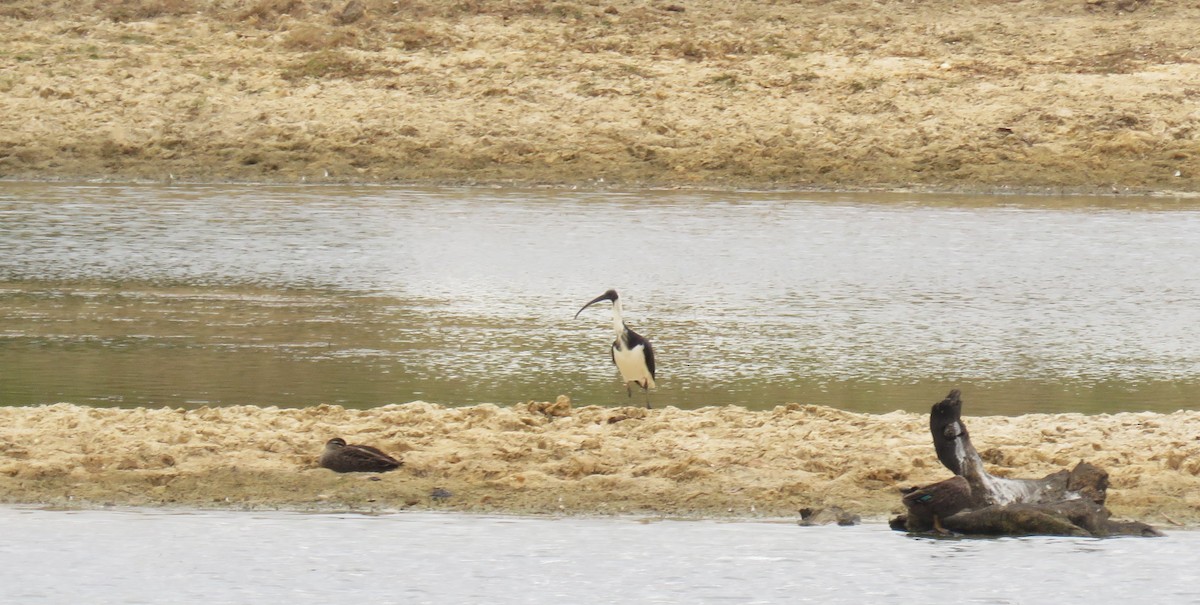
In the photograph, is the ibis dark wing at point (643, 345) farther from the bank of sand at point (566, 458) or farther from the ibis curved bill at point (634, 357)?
the bank of sand at point (566, 458)

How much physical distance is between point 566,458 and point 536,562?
1477 mm

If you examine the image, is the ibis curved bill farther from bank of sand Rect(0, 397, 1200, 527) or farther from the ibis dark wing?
bank of sand Rect(0, 397, 1200, 527)

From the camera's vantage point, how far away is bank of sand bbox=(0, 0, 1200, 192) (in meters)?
22.4

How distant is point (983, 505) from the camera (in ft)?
27.1

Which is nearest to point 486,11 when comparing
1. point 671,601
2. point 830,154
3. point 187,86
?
point 187,86

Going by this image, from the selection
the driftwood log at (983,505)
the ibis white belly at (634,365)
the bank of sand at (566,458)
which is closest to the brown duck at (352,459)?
the bank of sand at (566,458)

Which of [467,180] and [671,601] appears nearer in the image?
[671,601]

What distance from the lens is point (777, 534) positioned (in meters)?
8.53

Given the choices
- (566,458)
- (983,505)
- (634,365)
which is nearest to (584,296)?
(634,365)

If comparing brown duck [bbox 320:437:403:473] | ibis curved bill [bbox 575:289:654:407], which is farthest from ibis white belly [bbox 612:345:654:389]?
brown duck [bbox 320:437:403:473]

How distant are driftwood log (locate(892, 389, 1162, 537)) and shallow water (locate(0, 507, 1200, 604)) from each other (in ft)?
0.28

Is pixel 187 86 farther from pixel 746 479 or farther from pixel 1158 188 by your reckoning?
pixel 746 479

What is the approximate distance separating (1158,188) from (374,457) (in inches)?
567

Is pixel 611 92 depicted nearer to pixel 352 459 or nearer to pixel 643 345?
pixel 643 345
